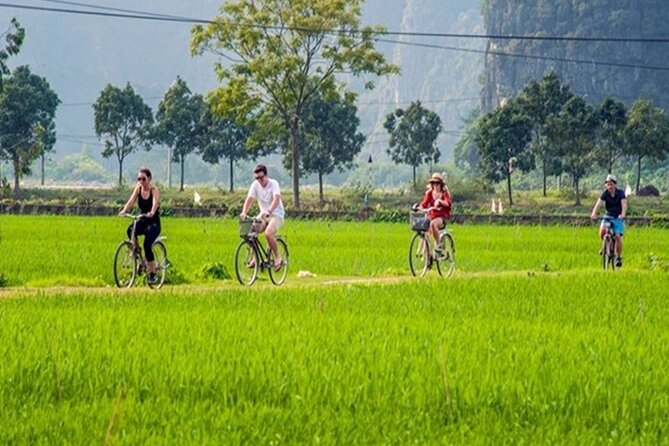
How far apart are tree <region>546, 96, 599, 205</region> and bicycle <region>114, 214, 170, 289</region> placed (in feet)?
206

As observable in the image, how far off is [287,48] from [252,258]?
49128 mm

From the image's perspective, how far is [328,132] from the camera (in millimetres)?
94688

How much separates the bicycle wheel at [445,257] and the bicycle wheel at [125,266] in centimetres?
586

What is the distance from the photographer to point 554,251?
1264 inches

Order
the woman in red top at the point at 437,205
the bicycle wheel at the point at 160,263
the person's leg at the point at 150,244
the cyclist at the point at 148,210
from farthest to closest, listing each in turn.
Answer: the woman in red top at the point at 437,205
the bicycle wheel at the point at 160,263
the person's leg at the point at 150,244
the cyclist at the point at 148,210

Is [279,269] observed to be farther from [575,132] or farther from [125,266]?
[575,132]

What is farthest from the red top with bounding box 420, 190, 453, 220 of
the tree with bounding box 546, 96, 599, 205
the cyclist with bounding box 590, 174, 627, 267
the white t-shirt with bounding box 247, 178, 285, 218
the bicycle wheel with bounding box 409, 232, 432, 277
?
the tree with bounding box 546, 96, 599, 205

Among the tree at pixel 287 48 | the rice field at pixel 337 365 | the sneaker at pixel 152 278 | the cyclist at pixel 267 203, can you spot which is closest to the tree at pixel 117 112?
the tree at pixel 287 48

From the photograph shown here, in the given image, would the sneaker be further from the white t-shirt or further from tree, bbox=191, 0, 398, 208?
tree, bbox=191, 0, 398, 208

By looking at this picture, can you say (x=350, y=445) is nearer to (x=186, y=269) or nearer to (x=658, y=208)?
(x=186, y=269)

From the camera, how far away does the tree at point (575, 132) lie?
258 ft

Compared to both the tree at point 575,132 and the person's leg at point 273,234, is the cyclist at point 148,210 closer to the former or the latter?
the person's leg at point 273,234

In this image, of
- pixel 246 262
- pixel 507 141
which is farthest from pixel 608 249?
pixel 507 141

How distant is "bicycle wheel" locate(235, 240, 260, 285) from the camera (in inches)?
738
